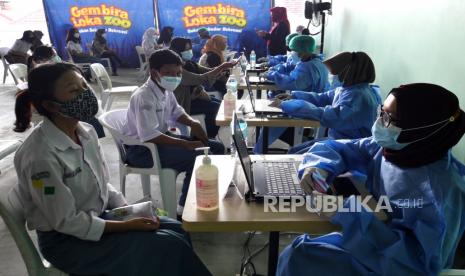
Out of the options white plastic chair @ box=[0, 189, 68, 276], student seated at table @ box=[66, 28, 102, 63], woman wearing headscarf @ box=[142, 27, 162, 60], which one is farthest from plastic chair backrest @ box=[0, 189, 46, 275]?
student seated at table @ box=[66, 28, 102, 63]

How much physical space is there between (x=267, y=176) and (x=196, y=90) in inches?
97.4

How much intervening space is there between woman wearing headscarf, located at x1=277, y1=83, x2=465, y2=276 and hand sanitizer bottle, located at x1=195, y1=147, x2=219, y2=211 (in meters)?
0.33

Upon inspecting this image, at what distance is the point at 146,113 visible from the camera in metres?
2.23

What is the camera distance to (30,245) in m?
1.20

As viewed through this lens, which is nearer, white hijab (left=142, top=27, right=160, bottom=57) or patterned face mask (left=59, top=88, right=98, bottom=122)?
patterned face mask (left=59, top=88, right=98, bottom=122)

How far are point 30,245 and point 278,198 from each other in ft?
2.80

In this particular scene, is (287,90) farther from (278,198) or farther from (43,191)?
(43,191)

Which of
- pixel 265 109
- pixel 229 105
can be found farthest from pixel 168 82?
pixel 265 109

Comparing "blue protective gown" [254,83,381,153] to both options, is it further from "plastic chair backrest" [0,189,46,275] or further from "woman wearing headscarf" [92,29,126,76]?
"woman wearing headscarf" [92,29,126,76]

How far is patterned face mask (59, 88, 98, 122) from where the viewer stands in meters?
1.36

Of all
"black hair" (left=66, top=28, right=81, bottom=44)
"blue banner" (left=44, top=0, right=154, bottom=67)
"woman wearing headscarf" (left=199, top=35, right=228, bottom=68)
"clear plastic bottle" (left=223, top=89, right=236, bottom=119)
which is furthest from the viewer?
"blue banner" (left=44, top=0, right=154, bottom=67)

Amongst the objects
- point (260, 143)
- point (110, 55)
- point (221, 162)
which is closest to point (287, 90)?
point (260, 143)

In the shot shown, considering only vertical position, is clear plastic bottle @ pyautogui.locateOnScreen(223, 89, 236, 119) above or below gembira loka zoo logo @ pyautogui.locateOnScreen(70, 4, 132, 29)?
below

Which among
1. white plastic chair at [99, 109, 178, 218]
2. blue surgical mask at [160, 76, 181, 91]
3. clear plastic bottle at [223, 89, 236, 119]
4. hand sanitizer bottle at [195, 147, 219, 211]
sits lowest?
white plastic chair at [99, 109, 178, 218]
